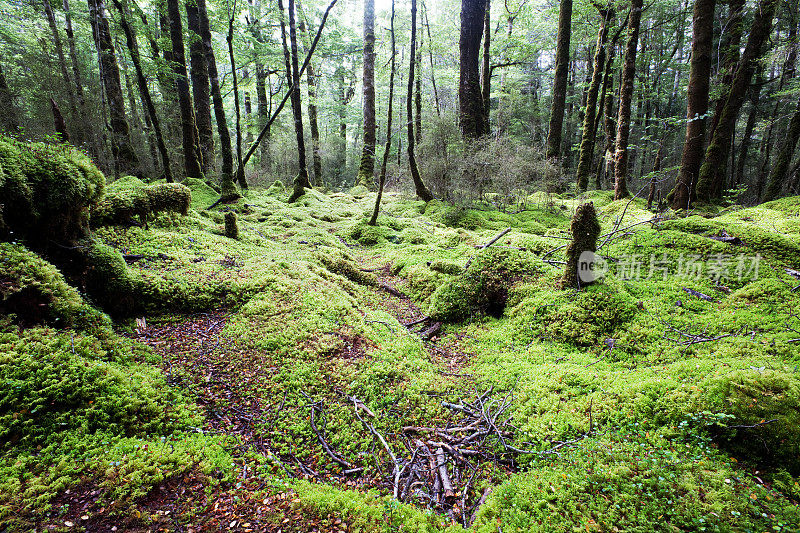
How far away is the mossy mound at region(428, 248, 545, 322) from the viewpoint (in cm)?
540

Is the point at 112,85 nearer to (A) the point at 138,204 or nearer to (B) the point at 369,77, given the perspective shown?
(A) the point at 138,204

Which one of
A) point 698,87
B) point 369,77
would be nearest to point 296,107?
point 369,77

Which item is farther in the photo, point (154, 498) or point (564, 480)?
point (564, 480)

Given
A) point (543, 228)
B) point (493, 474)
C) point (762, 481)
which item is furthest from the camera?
point (543, 228)

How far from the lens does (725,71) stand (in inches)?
350

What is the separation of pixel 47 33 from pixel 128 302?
1940cm

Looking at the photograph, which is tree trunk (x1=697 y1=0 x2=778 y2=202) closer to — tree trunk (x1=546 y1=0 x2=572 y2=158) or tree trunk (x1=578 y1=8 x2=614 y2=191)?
tree trunk (x1=578 y1=8 x2=614 y2=191)

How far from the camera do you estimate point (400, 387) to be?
358cm

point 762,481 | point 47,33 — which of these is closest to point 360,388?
point 762,481

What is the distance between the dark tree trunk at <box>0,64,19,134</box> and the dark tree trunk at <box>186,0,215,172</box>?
23.7ft

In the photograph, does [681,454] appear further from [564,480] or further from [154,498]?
[154,498]

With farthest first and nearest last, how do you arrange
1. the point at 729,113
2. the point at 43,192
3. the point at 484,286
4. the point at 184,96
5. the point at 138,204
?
1. the point at 184,96
2. the point at 729,113
3. the point at 138,204
4. the point at 484,286
5. the point at 43,192

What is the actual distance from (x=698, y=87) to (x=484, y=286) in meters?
6.27

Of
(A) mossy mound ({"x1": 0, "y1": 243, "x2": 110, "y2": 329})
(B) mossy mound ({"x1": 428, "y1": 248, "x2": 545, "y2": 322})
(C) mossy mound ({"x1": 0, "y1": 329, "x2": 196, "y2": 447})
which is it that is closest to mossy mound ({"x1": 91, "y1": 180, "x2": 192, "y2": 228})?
(A) mossy mound ({"x1": 0, "y1": 243, "x2": 110, "y2": 329})
